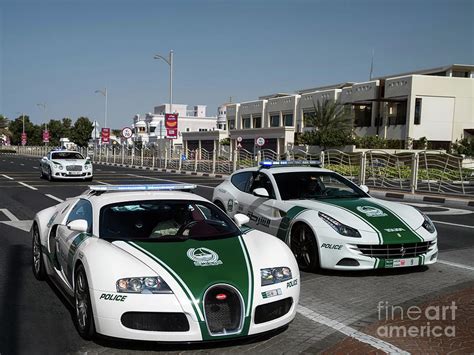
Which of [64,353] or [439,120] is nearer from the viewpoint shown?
[64,353]

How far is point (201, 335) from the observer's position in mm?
3754

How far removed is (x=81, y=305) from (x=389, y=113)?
5144cm

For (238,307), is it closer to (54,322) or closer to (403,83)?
(54,322)

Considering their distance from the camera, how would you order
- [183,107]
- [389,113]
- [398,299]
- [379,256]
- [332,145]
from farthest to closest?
[183,107] → [389,113] → [332,145] → [379,256] → [398,299]

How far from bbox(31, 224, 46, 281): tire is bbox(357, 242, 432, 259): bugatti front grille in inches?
149

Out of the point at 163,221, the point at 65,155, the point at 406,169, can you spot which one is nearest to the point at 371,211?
the point at 163,221

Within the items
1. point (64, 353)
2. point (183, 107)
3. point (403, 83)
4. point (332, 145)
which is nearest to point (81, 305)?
point (64, 353)

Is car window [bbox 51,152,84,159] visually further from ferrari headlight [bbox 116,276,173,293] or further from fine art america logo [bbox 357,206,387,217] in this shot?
ferrari headlight [bbox 116,276,173,293]

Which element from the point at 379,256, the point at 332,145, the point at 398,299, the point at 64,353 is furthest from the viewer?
the point at 332,145

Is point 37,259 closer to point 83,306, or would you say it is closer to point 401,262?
point 83,306

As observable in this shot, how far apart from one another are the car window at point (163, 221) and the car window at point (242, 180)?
10.3 ft

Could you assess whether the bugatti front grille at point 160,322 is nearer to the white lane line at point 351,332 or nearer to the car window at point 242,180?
the white lane line at point 351,332

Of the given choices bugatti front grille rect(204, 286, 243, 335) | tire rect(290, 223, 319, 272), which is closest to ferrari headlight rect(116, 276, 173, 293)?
bugatti front grille rect(204, 286, 243, 335)

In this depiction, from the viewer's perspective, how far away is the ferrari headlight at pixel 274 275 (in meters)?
4.12
